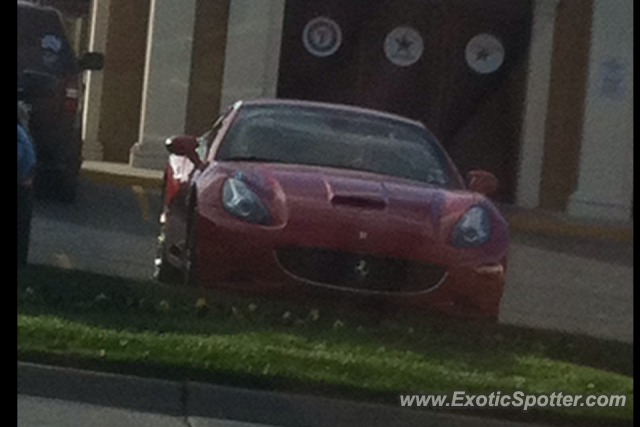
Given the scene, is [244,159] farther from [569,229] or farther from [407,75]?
[569,229]

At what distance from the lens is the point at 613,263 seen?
10211 mm

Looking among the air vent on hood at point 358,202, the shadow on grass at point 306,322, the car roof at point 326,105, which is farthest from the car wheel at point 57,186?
the air vent on hood at point 358,202

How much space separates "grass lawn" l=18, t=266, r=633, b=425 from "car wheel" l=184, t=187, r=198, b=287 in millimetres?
109

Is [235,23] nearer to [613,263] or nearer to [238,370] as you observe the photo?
[613,263]

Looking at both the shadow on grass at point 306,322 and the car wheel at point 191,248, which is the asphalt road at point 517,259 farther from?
the car wheel at point 191,248

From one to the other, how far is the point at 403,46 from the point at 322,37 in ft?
1.59

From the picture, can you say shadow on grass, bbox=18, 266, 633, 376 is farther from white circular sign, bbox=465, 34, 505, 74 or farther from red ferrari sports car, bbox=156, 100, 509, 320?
white circular sign, bbox=465, 34, 505, 74

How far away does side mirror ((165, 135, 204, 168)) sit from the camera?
28.7 ft

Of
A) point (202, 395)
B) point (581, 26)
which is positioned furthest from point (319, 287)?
point (581, 26)

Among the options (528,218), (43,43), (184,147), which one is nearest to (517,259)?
(528,218)

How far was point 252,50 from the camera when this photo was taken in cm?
1012

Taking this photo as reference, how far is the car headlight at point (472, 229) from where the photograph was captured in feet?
26.9

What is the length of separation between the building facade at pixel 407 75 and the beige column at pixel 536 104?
2 centimetres

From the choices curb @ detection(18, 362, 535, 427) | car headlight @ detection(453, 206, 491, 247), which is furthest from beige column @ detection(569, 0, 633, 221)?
curb @ detection(18, 362, 535, 427)
